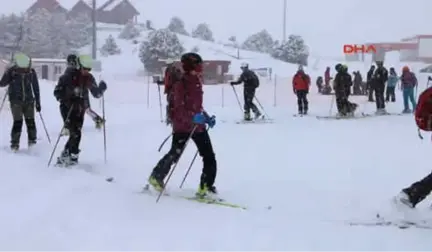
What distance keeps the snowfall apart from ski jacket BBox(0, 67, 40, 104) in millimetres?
874

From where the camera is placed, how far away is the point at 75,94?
838 centimetres

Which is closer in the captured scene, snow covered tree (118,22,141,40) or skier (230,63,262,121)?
skier (230,63,262,121)

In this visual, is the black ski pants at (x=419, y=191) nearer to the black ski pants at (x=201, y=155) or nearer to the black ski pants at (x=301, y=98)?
the black ski pants at (x=201, y=155)

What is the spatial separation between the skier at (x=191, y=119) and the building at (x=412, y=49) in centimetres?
6023

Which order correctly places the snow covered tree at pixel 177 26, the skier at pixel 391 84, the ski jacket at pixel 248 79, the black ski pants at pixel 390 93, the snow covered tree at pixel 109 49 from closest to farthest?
the ski jacket at pixel 248 79 → the skier at pixel 391 84 → the black ski pants at pixel 390 93 → the snow covered tree at pixel 109 49 → the snow covered tree at pixel 177 26

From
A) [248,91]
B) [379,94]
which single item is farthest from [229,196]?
[379,94]

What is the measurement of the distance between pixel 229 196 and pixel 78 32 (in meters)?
63.5

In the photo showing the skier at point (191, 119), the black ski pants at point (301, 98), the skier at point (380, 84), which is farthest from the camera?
the black ski pants at point (301, 98)

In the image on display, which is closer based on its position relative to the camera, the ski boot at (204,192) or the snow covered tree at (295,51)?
the ski boot at (204,192)

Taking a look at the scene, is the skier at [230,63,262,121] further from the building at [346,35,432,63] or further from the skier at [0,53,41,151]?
the building at [346,35,432,63]

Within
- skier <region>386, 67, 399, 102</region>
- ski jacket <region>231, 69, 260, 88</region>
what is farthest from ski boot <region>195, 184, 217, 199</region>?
skier <region>386, 67, 399, 102</region>

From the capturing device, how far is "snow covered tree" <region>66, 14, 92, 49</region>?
216 ft

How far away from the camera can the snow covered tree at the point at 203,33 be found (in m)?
85.4

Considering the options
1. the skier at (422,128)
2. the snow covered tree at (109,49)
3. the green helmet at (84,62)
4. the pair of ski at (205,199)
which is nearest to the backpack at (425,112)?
the skier at (422,128)
